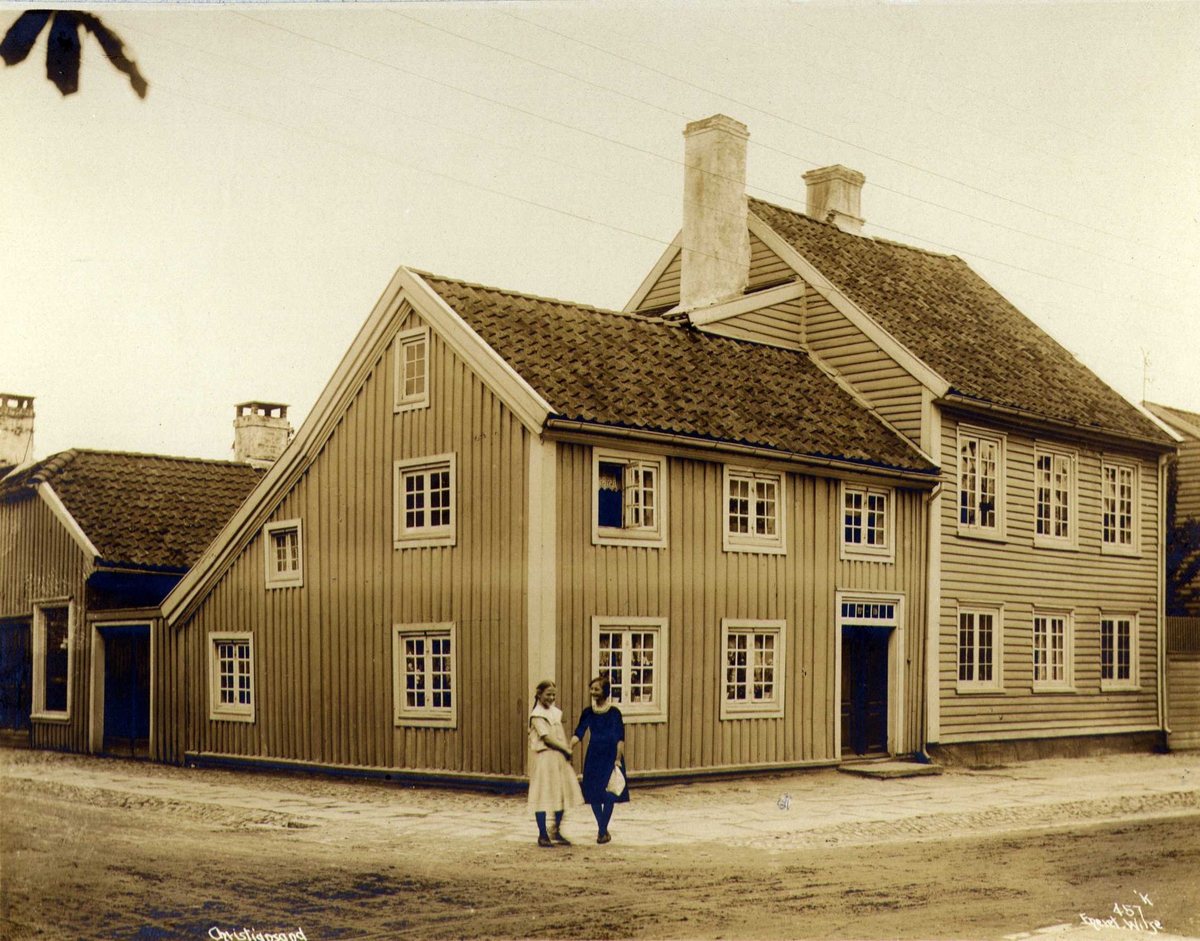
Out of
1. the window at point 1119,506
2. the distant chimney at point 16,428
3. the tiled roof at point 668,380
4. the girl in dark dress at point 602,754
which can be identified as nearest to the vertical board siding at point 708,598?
the tiled roof at point 668,380

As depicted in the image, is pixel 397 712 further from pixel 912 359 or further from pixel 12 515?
pixel 912 359

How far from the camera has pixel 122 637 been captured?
18.7 metres

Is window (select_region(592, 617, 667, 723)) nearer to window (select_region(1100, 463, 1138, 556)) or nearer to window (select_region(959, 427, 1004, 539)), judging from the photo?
window (select_region(959, 427, 1004, 539))

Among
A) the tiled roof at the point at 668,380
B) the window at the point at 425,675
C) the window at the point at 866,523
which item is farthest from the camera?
the window at the point at 866,523

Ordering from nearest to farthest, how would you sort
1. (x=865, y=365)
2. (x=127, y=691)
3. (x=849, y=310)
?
1. (x=127, y=691)
2. (x=865, y=365)
3. (x=849, y=310)

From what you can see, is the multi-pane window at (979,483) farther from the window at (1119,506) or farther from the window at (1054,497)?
the window at (1119,506)

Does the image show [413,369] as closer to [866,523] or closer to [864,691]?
[866,523]

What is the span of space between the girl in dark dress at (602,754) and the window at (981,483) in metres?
9.74

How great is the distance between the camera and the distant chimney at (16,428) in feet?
41.1

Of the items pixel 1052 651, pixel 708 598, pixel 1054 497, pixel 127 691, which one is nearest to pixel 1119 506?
pixel 1054 497

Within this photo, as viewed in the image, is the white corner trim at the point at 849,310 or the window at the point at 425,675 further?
the white corner trim at the point at 849,310

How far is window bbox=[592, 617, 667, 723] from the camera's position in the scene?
16.6 m

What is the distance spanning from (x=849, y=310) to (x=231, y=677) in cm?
1075
